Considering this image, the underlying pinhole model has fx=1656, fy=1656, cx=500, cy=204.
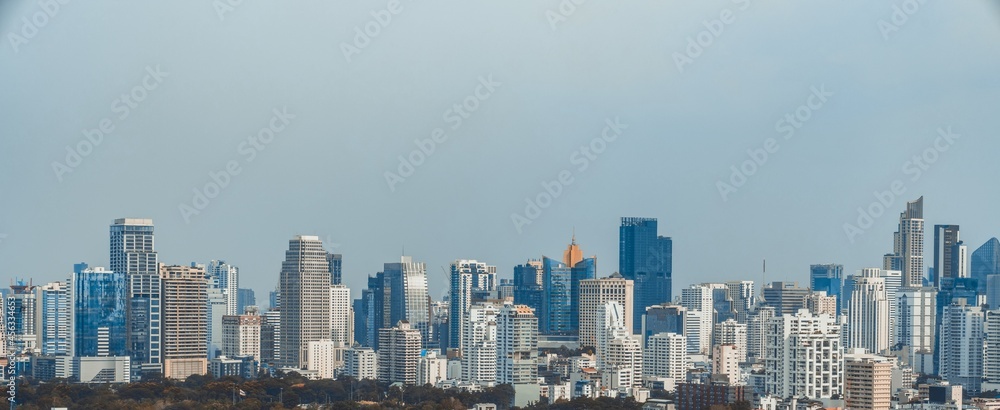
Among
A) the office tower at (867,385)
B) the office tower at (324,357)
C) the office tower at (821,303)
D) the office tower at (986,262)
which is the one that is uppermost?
the office tower at (986,262)

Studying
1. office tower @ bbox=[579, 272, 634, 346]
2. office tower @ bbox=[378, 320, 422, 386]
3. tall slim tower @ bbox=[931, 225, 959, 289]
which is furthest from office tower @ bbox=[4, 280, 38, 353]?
tall slim tower @ bbox=[931, 225, 959, 289]

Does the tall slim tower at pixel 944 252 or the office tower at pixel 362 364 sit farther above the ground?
the tall slim tower at pixel 944 252

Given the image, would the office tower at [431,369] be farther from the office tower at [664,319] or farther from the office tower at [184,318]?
the office tower at [664,319]

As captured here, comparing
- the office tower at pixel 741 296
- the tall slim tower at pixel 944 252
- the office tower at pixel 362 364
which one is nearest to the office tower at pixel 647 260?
the office tower at pixel 741 296

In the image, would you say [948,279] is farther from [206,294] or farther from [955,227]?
[206,294]

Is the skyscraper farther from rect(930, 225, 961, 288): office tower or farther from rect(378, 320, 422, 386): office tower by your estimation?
rect(930, 225, 961, 288): office tower

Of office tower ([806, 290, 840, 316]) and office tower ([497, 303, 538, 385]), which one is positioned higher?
office tower ([806, 290, 840, 316])

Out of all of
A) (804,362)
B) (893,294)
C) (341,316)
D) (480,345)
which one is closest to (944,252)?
(893,294)
